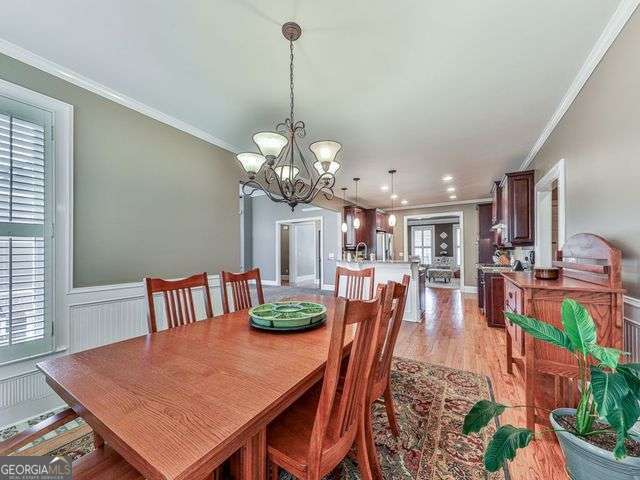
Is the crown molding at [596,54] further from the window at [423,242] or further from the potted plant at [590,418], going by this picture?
the window at [423,242]

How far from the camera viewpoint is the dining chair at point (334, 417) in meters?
0.91

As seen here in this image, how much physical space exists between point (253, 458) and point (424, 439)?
1296 mm

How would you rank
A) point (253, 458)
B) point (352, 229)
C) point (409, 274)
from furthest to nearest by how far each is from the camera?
point (352, 229) < point (409, 274) < point (253, 458)

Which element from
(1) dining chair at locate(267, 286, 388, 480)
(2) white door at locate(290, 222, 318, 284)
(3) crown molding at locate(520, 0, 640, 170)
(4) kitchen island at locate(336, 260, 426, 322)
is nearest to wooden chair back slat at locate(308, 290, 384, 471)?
(1) dining chair at locate(267, 286, 388, 480)

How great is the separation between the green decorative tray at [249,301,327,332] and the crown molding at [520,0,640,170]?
2.43m

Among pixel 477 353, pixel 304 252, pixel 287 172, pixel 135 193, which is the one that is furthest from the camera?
pixel 304 252

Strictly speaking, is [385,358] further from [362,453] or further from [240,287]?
[240,287]

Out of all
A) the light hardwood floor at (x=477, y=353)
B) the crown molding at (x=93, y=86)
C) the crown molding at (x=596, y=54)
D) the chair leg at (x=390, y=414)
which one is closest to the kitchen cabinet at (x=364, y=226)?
the light hardwood floor at (x=477, y=353)

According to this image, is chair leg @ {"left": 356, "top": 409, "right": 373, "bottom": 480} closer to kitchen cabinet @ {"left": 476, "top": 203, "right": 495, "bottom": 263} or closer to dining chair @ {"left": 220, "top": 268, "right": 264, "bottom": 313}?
dining chair @ {"left": 220, "top": 268, "right": 264, "bottom": 313}

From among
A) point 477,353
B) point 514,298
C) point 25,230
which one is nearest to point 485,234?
point 477,353

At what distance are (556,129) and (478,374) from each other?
103 inches

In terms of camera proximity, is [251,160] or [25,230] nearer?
[25,230]

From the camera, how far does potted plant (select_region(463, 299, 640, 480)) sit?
89cm

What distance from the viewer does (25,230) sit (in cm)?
189
